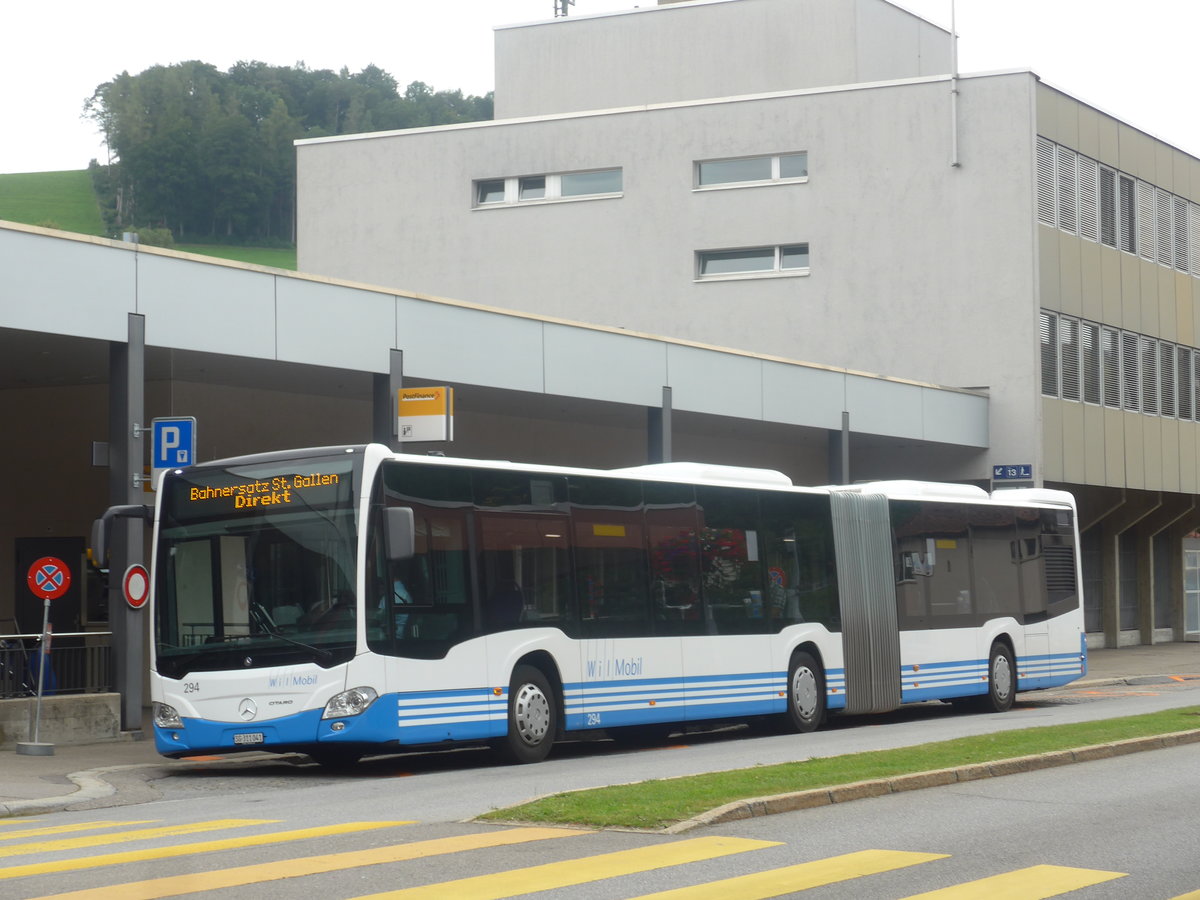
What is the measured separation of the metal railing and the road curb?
976 centimetres

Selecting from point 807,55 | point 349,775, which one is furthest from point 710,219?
point 349,775

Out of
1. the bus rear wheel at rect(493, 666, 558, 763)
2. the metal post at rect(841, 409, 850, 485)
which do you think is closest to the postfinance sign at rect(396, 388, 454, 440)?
the bus rear wheel at rect(493, 666, 558, 763)

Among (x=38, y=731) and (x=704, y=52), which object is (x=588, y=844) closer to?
(x=38, y=731)

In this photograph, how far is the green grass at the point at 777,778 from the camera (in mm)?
10797

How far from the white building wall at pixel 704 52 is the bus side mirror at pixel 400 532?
29.7 meters

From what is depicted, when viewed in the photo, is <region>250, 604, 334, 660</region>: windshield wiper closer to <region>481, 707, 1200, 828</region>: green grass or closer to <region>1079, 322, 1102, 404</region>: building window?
<region>481, 707, 1200, 828</region>: green grass

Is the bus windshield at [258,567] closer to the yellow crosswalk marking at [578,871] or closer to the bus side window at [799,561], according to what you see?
the yellow crosswalk marking at [578,871]

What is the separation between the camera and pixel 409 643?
50.3 feet

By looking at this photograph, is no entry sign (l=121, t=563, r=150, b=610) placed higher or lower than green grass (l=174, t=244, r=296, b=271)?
lower

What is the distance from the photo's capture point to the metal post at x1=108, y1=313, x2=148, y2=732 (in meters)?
19.0

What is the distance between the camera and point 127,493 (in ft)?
62.2

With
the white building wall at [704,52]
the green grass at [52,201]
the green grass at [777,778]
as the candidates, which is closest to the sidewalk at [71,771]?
the green grass at [777,778]

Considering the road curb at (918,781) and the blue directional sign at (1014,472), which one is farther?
the blue directional sign at (1014,472)

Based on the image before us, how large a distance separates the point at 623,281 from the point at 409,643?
86.5 ft
